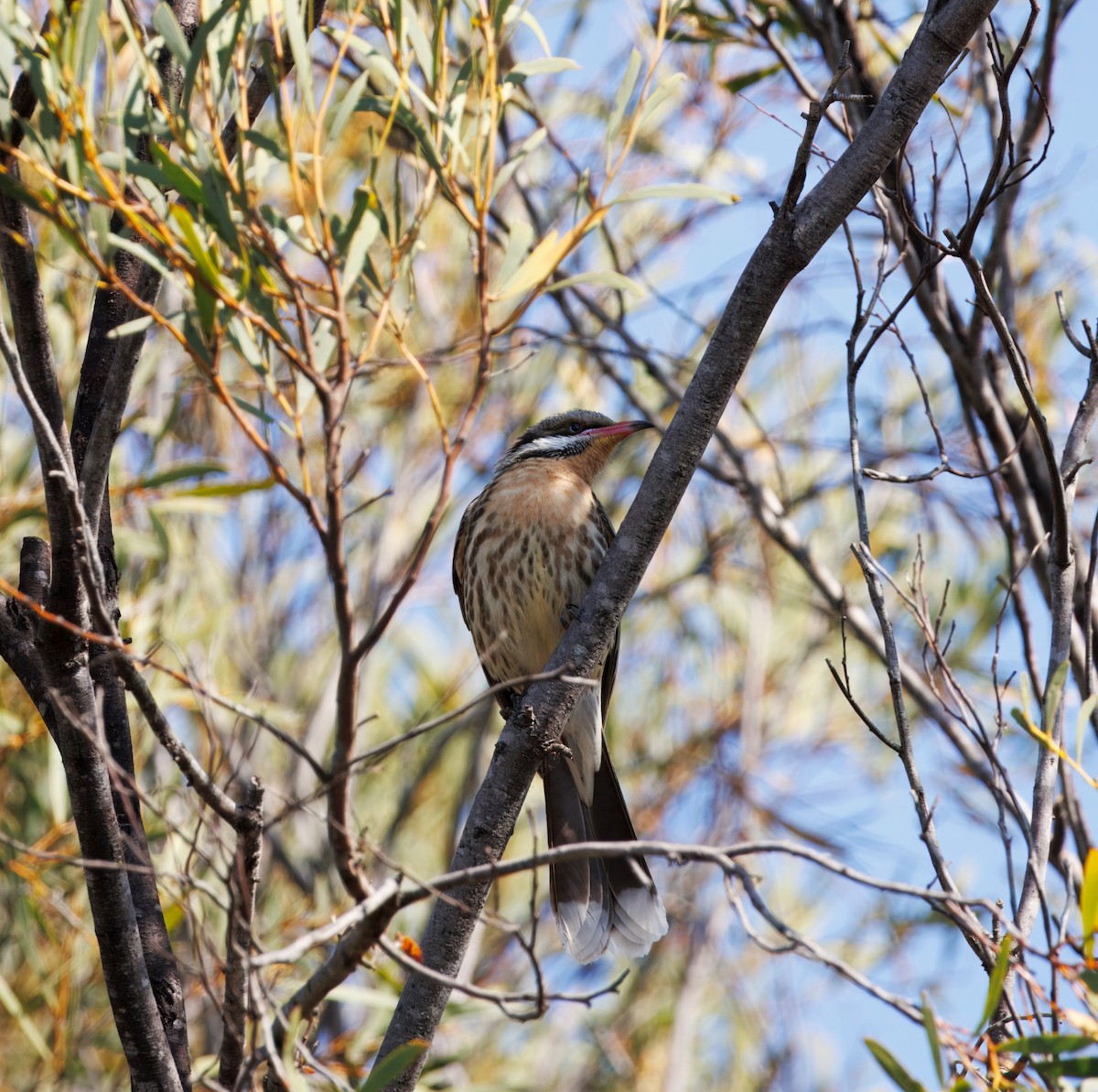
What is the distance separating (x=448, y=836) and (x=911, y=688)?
2691 mm

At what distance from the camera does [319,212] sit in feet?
5.03

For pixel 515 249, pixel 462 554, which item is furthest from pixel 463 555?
pixel 515 249

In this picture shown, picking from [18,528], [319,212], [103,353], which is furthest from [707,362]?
[18,528]

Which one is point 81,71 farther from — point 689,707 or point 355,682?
point 689,707

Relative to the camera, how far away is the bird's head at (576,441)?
14.8 feet

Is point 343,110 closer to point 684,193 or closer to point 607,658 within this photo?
point 684,193

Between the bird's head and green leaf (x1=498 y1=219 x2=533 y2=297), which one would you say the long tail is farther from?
green leaf (x1=498 y1=219 x2=533 y2=297)

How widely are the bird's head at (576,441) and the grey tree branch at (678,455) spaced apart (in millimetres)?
2028

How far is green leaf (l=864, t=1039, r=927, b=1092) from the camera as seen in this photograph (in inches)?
60.1

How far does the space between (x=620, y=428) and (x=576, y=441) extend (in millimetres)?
213

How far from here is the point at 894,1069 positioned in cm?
159

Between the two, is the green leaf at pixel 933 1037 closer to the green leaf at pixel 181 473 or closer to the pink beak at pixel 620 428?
the green leaf at pixel 181 473

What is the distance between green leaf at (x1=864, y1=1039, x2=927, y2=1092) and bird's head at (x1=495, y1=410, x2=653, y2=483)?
299 cm

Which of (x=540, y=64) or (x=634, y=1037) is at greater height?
(x=540, y=64)
